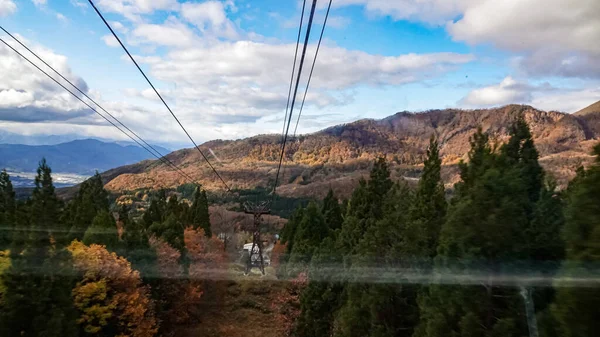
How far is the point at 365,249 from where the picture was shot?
12.1m

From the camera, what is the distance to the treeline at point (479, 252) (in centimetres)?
463

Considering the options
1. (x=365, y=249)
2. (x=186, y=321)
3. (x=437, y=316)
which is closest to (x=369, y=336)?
(x=365, y=249)

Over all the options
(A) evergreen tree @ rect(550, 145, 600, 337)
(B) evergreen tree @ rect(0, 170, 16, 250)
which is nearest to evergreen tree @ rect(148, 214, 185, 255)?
(B) evergreen tree @ rect(0, 170, 16, 250)

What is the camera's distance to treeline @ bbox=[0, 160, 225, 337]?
11.0 m

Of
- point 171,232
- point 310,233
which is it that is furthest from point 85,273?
point 310,233

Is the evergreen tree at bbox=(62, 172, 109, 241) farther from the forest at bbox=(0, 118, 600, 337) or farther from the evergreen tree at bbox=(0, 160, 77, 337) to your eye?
the evergreen tree at bbox=(0, 160, 77, 337)

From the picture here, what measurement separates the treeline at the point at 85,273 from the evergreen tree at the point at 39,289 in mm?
21

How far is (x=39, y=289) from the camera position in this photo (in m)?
11.1

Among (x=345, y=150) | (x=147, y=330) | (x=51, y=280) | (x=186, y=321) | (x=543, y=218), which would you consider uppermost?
(x=345, y=150)

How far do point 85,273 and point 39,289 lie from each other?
2644mm

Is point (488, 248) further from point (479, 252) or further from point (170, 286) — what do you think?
point (170, 286)

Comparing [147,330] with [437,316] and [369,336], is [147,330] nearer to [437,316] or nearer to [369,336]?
[369,336]

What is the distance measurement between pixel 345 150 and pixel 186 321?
174 meters

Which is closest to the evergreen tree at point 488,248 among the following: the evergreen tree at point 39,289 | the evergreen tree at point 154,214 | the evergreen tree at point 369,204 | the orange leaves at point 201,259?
the evergreen tree at point 369,204
